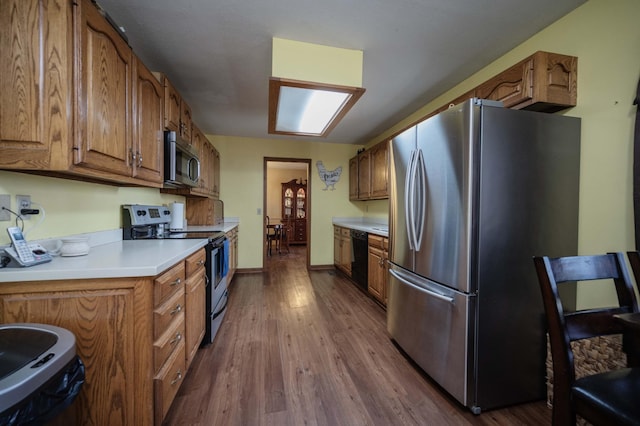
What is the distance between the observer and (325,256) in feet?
15.8

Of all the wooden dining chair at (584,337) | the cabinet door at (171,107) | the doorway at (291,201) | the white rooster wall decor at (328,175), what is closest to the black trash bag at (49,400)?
the wooden dining chair at (584,337)

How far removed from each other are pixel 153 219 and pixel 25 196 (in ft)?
3.62

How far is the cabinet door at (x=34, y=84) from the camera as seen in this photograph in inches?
40.2

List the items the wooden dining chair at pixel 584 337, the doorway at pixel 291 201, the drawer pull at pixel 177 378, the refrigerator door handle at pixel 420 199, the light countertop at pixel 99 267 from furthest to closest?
the doorway at pixel 291 201 < the refrigerator door handle at pixel 420 199 < the drawer pull at pixel 177 378 < the light countertop at pixel 99 267 < the wooden dining chair at pixel 584 337

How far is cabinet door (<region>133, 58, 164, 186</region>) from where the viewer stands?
1.60 m

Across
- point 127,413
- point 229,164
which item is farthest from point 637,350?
point 229,164

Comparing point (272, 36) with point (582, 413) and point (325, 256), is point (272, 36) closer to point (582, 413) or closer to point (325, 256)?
point (582, 413)

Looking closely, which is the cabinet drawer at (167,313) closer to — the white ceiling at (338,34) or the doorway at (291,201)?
the white ceiling at (338,34)

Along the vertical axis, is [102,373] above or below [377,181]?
below

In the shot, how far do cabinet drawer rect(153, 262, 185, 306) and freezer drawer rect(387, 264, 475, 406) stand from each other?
61.0 inches

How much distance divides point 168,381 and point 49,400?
2.15 feet

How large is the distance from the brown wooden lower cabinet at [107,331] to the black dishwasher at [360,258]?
2582 millimetres

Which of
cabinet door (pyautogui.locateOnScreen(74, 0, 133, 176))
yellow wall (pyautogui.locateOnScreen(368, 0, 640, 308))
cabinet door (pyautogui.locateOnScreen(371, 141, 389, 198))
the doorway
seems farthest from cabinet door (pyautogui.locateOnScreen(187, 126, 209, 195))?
the doorway

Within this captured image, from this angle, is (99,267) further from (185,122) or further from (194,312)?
(185,122)
